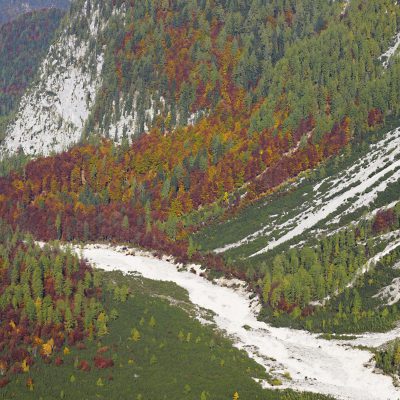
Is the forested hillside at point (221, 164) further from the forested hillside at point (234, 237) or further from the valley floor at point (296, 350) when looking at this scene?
the valley floor at point (296, 350)

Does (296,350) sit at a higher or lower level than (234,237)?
lower

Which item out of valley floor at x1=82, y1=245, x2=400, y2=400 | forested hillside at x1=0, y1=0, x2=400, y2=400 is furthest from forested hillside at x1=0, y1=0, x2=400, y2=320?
valley floor at x1=82, y1=245, x2=400, y2=400

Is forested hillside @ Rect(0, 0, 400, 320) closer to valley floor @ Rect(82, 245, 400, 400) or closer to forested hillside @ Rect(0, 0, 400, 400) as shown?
forested hillside @ Rect(0, 0, 400, 400)

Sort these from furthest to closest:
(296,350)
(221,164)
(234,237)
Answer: (221,164) < (234,237) < (296,350)

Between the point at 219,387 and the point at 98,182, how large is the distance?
127916mm

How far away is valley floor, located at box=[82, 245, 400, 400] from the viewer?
6825 centimetres

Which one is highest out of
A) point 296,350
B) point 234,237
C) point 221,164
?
point 221,164

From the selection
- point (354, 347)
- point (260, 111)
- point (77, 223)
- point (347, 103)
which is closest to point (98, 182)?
point (77, 223)

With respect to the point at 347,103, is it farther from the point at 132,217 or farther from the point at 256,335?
the point at 256,335

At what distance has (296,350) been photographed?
268ft

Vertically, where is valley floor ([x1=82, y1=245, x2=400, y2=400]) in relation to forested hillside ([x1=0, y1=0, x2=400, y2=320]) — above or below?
below

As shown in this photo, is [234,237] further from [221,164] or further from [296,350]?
[296,350]

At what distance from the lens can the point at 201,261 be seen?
127312 mm

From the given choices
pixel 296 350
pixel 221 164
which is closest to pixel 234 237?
pixel 221 164
